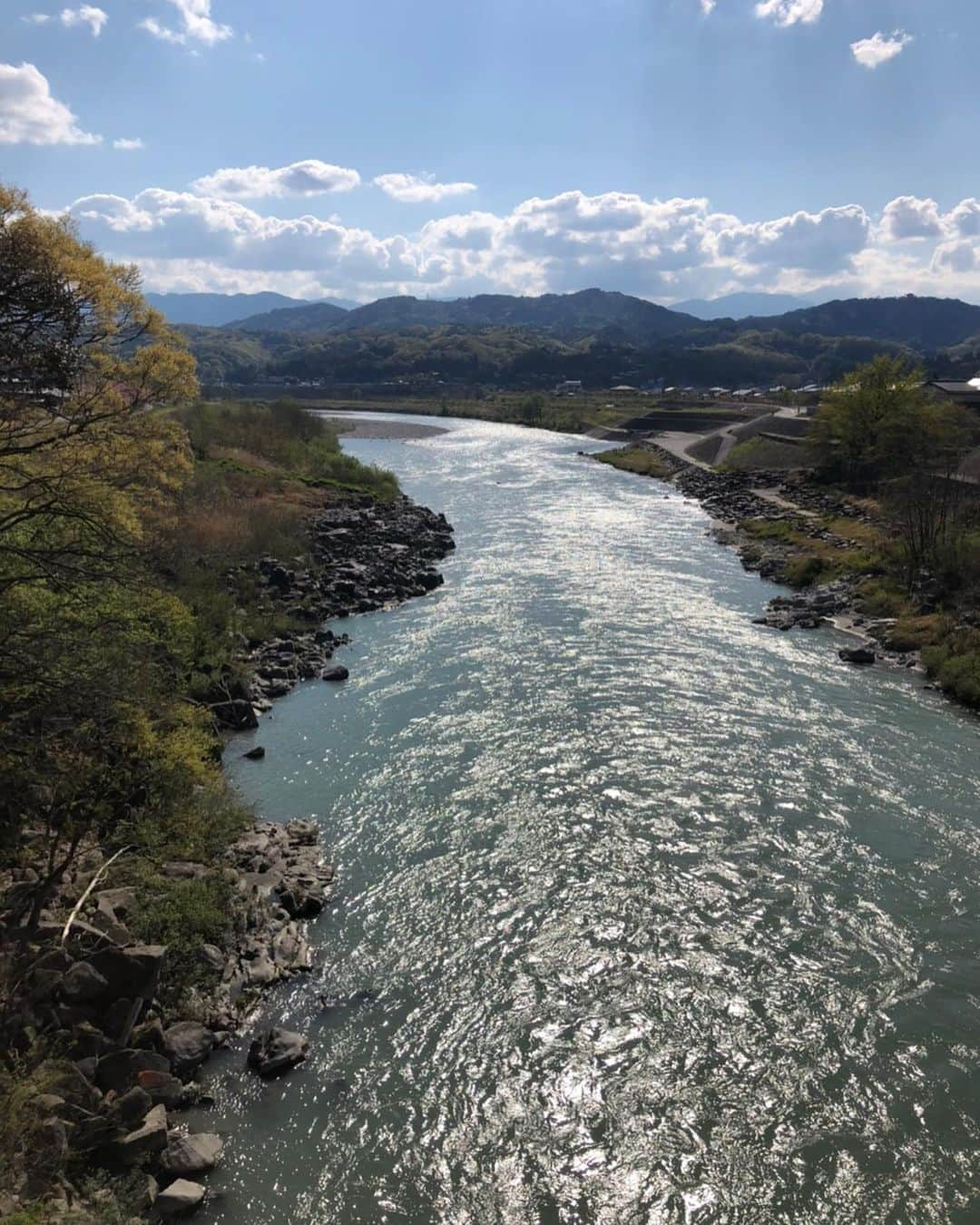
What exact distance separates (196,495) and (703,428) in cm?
8652

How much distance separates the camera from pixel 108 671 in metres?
14.5

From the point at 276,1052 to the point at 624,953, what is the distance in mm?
5989

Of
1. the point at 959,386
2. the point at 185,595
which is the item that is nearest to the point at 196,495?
the point at 185,595

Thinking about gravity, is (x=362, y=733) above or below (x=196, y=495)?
below

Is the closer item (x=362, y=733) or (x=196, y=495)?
(x=362, y=733)

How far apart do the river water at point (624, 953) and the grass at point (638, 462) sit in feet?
202

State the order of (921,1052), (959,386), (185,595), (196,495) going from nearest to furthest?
1. (921,1052)
2. (185,595)
3. (196,495)
4. (959,386)

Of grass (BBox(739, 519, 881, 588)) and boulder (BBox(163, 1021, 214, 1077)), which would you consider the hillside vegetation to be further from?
grass (BBox(739, 519, 881, 588))

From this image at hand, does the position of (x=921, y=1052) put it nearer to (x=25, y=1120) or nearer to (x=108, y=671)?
Result: (x=25, y=1120)

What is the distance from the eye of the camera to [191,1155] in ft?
33.6

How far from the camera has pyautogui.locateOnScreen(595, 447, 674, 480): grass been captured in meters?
87.8

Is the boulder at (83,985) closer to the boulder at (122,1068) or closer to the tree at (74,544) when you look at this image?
the boulder at (122,1068)

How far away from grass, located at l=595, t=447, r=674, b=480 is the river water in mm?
61642

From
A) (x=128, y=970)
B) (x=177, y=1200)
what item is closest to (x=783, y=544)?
(x=128, y=970)
